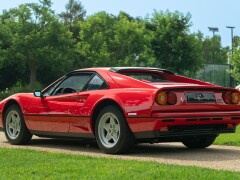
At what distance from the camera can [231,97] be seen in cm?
761

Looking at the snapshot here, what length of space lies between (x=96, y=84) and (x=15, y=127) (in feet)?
6.73

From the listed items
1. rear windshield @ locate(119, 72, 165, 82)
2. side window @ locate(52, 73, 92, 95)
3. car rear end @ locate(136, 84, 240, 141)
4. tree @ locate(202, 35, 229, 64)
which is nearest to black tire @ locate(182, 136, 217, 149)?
car rear end @ locate(136, 84, 240, 141)

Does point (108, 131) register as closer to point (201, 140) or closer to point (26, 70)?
point (201, 140)

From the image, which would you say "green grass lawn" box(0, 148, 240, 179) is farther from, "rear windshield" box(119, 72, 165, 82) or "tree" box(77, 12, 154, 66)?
"tree" box(77, 12, 154, 66)

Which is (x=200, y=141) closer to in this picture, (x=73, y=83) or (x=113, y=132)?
(x=113, y=132)

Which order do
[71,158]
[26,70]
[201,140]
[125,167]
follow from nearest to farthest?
[125,167], [71,158], [201,140], [26,70]

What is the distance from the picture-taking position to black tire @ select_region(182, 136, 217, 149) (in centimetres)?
823

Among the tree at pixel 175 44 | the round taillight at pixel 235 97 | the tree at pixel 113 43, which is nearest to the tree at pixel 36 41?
the tree at pixel 113 43

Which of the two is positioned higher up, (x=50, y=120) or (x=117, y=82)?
(x=117, y=82)

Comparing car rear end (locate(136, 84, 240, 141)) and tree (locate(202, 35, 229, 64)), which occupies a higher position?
tree (locate(202, 35, 229, 64))

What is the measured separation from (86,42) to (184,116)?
44890 mm

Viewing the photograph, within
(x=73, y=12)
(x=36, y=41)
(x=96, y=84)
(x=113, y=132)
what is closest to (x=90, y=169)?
(x=113, y=132)

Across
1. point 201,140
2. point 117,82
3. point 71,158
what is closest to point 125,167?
point 71,158

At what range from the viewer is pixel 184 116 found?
6.91m
